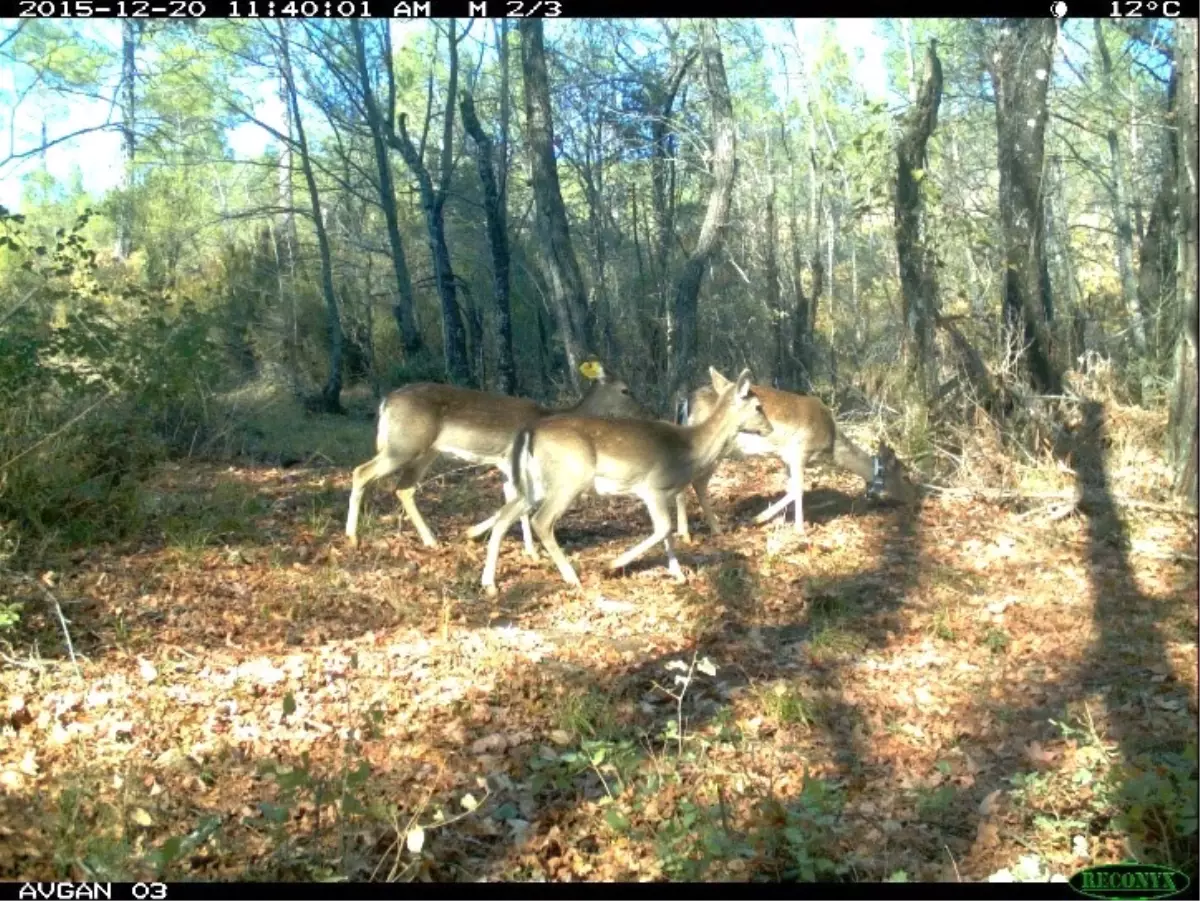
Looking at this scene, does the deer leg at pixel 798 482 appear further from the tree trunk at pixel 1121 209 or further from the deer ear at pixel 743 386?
the tree trunk at pixel 1121 209

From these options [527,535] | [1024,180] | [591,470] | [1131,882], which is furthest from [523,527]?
[1024,180]

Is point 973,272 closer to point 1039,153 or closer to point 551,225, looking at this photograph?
point 1039,153

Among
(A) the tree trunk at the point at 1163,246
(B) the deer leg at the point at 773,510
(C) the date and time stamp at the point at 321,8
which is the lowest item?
(B) the deer leg at the point at 773,510

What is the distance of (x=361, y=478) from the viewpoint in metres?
10.7

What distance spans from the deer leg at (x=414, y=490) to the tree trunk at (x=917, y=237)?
5929mm

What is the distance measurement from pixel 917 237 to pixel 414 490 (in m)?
6.76

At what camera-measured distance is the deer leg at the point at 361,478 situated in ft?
34.1

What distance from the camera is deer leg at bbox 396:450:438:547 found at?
1050cm

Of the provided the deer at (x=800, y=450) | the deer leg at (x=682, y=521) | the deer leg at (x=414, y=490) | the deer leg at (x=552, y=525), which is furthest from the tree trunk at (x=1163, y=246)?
the deer leg at (x=414, y=490)

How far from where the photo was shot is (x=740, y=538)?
11.1m

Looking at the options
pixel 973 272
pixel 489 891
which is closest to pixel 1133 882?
pixel 489 891

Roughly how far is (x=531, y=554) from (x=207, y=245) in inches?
834

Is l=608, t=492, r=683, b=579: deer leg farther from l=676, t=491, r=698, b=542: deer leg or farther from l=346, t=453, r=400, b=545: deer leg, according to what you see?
l=346, t=453, r=400, b=545: deer leg

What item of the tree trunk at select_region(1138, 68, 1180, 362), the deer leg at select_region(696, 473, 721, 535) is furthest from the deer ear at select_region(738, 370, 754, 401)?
the tree trunk at select_region(1138, 68, 1180, 362)
